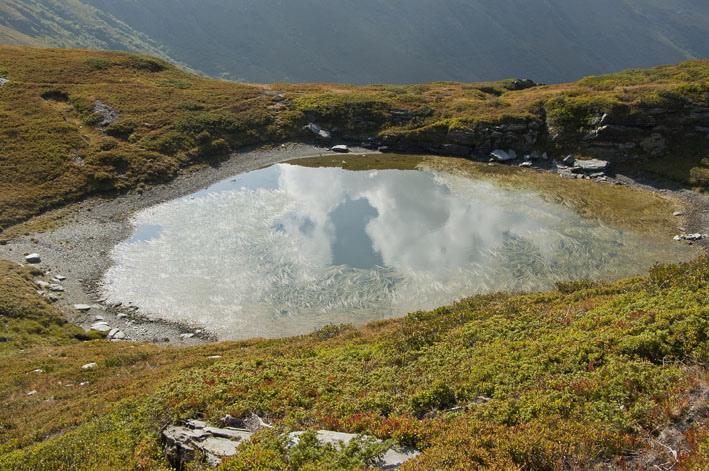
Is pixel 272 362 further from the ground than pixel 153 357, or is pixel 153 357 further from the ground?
pixel 272 362

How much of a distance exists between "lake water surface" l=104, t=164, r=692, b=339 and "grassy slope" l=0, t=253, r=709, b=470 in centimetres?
651

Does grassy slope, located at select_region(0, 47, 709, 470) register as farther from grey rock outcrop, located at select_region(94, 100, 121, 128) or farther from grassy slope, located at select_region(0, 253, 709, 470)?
grey rock outcrop, located at select_region(94, 100, 121, 128)

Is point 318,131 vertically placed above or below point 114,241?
above

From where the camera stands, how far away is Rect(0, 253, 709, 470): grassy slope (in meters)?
7.33

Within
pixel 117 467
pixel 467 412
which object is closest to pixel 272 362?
pixel 117 467

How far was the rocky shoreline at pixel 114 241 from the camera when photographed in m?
24.2

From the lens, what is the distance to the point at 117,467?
339 inches

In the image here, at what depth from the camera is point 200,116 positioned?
196ft

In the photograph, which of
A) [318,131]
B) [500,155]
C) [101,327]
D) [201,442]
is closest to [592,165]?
[500,155]

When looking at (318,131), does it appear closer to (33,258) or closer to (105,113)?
(105,113)

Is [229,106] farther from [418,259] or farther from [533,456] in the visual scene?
[533,456]

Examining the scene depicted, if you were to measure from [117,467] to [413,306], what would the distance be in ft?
61.3

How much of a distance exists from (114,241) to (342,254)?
21.1m

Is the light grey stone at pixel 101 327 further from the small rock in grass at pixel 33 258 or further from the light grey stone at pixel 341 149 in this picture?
the light grey stone at pixel 341 149
